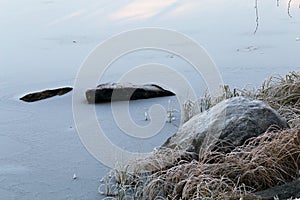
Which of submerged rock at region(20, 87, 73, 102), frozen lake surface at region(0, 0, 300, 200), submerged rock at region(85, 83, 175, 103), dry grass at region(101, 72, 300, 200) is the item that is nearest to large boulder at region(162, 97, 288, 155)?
dry grass at region(101, 72, 300, 200)

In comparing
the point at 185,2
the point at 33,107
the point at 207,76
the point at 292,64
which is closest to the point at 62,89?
the point at 33,107

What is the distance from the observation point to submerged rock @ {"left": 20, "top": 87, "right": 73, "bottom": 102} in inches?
157

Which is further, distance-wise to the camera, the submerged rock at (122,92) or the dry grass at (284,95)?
the submerged rock at (122,92)

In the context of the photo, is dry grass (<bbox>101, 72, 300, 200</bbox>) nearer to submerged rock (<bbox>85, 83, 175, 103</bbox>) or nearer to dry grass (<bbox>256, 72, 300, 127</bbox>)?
dry grass (<bbox>256, 72, 300, 127</bbox>)

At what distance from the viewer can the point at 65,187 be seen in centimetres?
264

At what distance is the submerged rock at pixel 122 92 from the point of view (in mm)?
3924

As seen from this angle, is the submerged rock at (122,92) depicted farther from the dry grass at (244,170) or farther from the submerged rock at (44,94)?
the dry grass at (244,170)

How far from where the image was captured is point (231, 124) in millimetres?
2730

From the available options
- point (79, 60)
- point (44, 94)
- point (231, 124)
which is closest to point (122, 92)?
point (44, 94)

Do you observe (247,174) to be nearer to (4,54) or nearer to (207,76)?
(207,76)

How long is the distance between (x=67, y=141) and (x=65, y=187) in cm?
62

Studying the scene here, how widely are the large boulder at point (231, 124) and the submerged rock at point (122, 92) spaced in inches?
44.8

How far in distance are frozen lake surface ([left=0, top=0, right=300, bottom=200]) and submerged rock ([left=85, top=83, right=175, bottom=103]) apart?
0.28 feet

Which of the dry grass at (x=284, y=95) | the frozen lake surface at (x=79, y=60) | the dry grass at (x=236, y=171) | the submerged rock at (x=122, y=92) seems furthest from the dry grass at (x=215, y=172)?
the submerged rock at (x=122, y=92)
